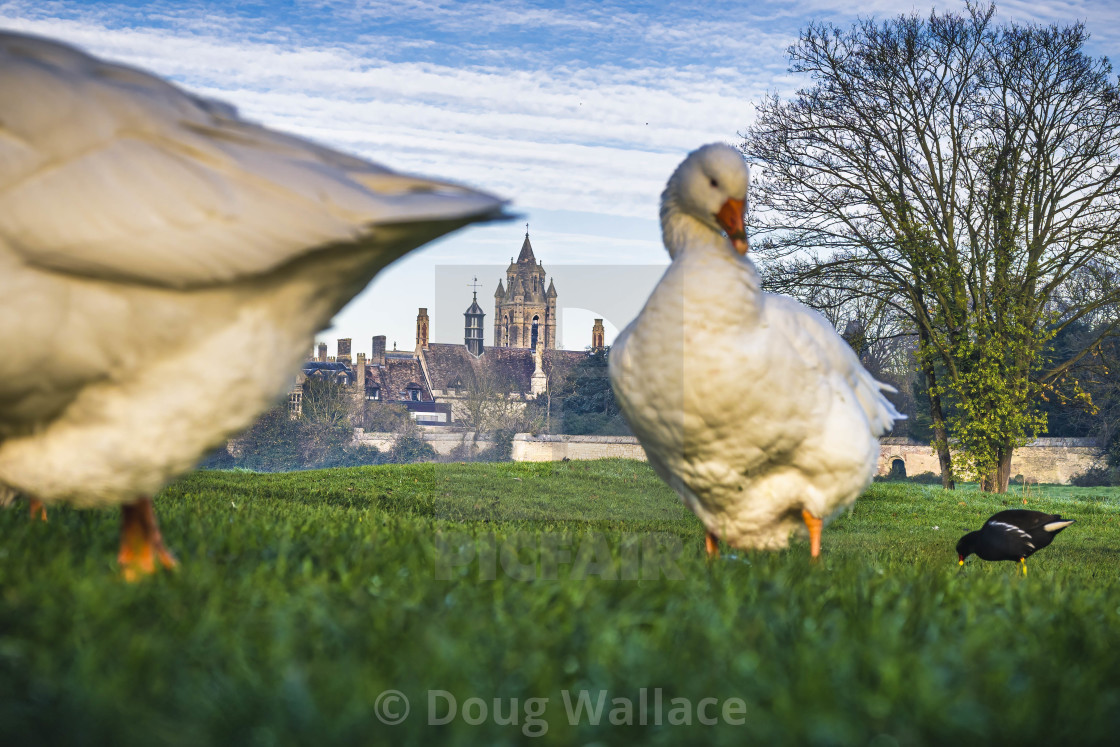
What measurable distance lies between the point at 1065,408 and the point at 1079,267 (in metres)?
22.1

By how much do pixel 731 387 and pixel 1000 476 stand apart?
23.6 meters

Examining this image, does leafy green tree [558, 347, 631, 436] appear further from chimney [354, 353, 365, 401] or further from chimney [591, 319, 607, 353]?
chimney [354, 353, 365, 401]

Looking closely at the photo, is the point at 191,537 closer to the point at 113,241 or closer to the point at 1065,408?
the point at 113,241

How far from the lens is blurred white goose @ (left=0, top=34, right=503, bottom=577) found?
8.84 feet

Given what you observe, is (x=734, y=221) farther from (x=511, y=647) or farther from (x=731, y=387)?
(x=511, y=647)

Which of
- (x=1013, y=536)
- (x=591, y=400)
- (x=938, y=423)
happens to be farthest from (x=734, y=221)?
(x=938, y=423)

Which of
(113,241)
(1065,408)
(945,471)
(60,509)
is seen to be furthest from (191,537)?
(1065,408)

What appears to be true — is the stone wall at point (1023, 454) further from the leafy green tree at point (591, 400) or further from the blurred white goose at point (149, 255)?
the blurred white goose at point (149, 255)

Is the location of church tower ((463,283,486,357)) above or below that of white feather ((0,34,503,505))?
above

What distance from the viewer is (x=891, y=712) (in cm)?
217

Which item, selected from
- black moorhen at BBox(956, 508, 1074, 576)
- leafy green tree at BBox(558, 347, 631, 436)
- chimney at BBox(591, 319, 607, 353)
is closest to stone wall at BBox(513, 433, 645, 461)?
leafy green tree at BBox(558, 347, 631, 436)

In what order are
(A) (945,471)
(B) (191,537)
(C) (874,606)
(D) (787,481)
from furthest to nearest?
(A) (945,471) → (D) (787,481) → (B) (191,537) → (C) (874,606)

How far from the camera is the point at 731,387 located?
455 centimetres

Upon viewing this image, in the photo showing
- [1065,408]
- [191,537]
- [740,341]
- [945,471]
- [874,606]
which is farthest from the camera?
[1065,408]
